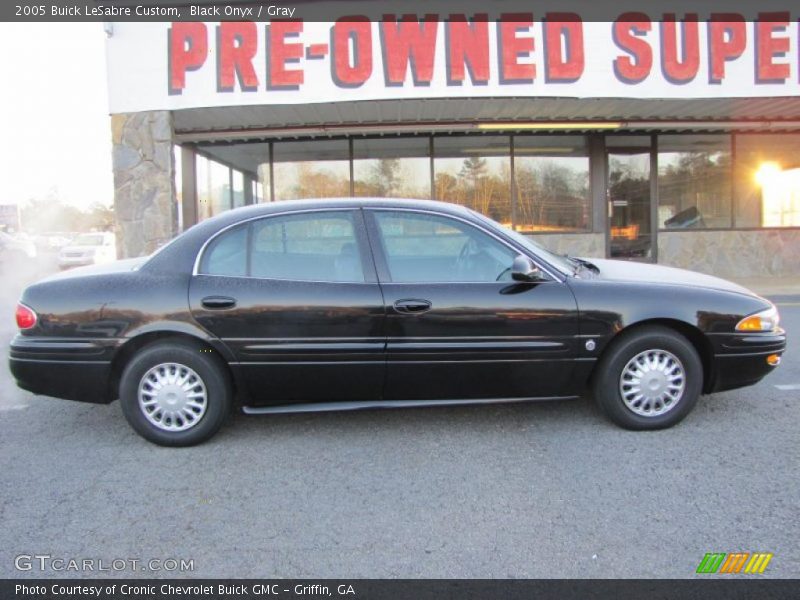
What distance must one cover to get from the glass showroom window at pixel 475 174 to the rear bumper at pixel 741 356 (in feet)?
30.4

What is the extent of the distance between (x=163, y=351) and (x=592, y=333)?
8.92 feet

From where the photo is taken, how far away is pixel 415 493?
122 inches

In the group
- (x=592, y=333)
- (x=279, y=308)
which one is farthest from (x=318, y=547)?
(x=592, y=333)

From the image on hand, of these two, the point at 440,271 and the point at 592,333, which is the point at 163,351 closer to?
the point at 440,271

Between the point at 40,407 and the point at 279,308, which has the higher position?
the point at 279,308

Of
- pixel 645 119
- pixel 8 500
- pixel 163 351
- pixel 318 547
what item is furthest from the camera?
pixel 645 119

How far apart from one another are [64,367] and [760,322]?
179 inches

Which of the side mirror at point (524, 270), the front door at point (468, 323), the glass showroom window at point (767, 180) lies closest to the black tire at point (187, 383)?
the front door at point (468, 323)

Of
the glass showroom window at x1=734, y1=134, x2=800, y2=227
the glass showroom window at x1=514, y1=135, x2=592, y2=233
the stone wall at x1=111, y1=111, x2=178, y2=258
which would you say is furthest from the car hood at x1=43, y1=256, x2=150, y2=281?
the glass showroom window at x1=734, y1=134, x2=800, y2=227

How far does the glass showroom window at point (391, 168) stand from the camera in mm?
13055

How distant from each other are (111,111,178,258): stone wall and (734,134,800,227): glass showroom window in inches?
474

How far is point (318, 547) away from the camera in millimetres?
2623

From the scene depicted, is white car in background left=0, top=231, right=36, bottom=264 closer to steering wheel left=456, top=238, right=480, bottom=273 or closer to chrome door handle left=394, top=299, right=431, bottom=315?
chrome door handle left=394, top=299, right=431, bottom=315

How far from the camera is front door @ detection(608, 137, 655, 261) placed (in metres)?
13.1
